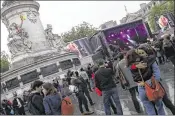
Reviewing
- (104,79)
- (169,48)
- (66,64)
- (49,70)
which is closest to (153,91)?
(104,79)

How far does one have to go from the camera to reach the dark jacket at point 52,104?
8242mm

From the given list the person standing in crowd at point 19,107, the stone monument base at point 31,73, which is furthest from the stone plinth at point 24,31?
the person standing in crowd at point 19,107

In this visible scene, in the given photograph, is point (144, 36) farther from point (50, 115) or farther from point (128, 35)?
point (50, 115)

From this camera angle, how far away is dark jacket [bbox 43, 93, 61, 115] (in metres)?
8.24

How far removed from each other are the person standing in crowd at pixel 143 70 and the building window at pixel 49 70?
2930cm

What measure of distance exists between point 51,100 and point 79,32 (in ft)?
254

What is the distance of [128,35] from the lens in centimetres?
2659

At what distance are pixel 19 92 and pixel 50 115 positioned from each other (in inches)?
1095

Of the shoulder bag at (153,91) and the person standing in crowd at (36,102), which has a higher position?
the person standing in crowd at (36,102)

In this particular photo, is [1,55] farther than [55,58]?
Yes

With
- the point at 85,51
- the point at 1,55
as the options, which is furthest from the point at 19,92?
the point at 1,55

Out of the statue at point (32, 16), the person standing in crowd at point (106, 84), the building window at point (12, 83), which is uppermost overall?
the statue at point (32, 16)

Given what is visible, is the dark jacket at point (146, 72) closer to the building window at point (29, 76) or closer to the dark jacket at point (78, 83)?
the dark jacket at point (78, 83)

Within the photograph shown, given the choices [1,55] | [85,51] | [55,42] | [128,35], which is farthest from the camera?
[1,55]
